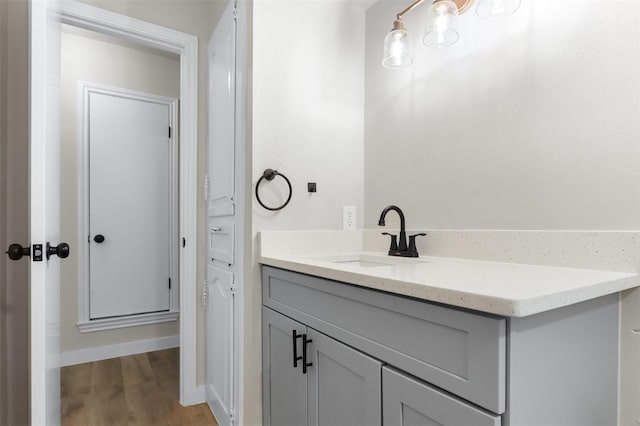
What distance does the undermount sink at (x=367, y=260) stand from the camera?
55.7 inches

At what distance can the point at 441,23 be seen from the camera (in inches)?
49.2

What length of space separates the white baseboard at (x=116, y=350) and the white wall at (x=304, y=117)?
63.9 inches

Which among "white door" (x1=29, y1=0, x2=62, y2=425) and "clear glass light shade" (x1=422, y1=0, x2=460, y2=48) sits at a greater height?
"clear glass light shade" (x1=422, y1=0, x2=460, y2=48)

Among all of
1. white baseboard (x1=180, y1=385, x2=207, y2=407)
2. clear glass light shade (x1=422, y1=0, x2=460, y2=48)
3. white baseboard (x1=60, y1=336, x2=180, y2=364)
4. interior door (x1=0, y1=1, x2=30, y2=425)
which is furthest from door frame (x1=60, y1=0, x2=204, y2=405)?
clear glass light shade (x1=422, y1=0, x2=460, y2=48)

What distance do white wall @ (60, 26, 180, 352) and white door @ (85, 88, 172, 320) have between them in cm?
9

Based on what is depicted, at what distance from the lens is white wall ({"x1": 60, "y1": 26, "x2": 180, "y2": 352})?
8.12ft

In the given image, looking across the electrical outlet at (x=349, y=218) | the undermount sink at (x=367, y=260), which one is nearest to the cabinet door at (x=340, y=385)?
the undermount sink at (x=367, y=260)

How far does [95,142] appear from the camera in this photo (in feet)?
8.41

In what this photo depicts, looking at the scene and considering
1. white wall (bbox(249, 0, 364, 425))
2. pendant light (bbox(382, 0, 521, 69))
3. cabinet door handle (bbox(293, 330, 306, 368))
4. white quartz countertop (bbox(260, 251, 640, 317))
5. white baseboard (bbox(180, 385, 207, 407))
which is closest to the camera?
white quartz countertop (bbox(260, 251, 640, 317))

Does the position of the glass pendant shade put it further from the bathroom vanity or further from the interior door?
the interior door

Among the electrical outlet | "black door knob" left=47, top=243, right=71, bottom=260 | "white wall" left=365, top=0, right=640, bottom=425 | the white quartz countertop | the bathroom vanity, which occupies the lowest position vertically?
the bathroom vanity

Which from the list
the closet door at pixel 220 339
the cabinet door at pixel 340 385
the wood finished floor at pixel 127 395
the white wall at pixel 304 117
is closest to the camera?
the cabinet door at pixel 340 385

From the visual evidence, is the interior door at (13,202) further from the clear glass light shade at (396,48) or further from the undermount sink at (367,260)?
the clear glass light shade at (396,48)

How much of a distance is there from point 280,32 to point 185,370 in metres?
1.86
